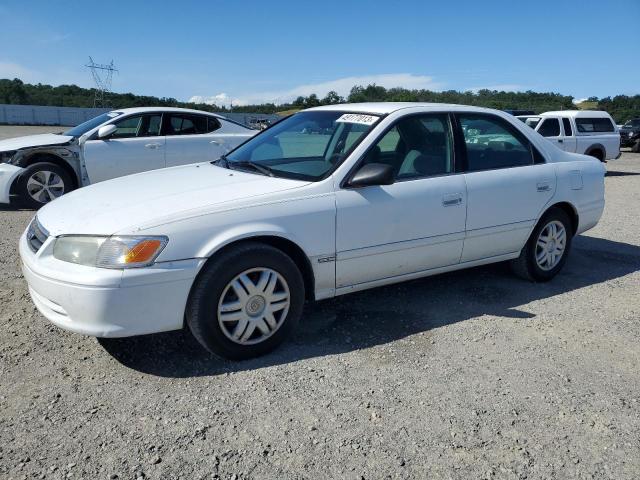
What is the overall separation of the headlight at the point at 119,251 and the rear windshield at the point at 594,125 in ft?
46.0

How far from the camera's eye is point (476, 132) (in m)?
4.62

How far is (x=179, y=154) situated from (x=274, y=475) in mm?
6923

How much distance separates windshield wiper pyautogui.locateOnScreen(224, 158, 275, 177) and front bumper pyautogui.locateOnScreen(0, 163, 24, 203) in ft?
15.6

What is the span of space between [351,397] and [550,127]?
1342 cm

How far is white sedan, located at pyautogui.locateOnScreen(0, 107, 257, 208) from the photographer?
25.7 feet

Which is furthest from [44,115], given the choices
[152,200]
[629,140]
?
[152,200]

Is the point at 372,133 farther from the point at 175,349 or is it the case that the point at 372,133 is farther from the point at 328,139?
the point at 175,349

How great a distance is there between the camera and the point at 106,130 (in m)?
8.05

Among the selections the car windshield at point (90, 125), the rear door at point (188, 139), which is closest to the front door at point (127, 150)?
the rear door at point (188, 139)

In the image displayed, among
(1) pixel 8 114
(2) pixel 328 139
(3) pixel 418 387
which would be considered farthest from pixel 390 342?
(1) pixel 8 114

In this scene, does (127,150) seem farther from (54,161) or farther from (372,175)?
(372,175)

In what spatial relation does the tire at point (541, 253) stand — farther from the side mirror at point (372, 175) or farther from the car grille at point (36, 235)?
the car grille at point (36, 235)

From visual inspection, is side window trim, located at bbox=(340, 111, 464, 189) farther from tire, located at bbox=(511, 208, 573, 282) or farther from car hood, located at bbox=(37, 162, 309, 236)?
tire, located at bbox=(511, 208, 573, 282)

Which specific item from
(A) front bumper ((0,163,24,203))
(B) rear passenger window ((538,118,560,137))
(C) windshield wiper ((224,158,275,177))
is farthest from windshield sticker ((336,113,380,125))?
(B) rear passenger window ((538,118,560,137))
